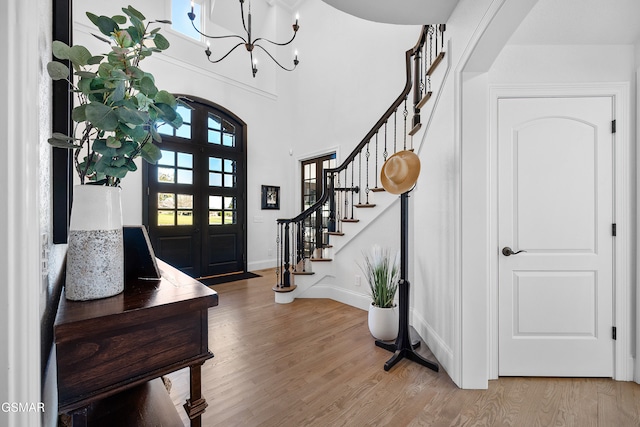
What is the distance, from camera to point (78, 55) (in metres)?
0.71

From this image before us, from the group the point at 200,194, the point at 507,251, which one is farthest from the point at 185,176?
the point at 507,251

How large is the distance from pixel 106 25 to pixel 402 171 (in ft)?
5.65

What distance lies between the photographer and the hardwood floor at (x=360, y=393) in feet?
5.16

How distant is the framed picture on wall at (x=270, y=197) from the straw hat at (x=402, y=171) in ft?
13.3

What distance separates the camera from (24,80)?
1.29 ft

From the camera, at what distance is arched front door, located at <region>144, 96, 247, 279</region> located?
4.50 m

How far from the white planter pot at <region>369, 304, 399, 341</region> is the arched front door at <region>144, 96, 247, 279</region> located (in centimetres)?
354

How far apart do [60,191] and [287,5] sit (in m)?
6.68

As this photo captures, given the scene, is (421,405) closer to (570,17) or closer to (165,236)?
(570,17)

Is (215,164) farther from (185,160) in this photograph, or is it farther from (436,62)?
(436,62)

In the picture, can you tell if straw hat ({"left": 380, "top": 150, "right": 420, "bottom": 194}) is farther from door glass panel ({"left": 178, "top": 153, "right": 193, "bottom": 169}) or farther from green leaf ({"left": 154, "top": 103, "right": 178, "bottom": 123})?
door glass panel ({"left": 178, "top": 153, "right": 193, "bottom": 169})

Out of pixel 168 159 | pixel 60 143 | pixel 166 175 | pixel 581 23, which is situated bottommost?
pixel 60 143

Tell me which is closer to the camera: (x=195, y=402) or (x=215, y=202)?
(x=195, y=402)

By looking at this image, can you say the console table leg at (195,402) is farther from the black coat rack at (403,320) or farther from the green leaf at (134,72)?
the black coat rack at (403,320)
